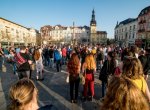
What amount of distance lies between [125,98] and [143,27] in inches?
2762

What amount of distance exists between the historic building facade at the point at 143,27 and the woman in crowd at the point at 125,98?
60.5 meters

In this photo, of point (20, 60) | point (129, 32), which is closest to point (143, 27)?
point (129, 32)

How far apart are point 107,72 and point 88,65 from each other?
74 cm

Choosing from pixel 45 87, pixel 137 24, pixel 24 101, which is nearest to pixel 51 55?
pixel 45 87

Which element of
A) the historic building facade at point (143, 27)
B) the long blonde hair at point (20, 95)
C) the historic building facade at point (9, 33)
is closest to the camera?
the long blonde hair at point (20, 95)

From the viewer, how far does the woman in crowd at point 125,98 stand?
197cm

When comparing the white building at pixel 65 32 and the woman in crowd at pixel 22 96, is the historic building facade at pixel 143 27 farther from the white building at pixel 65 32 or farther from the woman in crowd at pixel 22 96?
the white building at pixel 65 32

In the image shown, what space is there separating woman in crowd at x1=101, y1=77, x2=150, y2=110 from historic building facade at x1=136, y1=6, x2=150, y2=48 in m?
60.5

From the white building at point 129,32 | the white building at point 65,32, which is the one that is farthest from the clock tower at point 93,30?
the white building at point 129,32

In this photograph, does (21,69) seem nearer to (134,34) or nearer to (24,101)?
(24,101)

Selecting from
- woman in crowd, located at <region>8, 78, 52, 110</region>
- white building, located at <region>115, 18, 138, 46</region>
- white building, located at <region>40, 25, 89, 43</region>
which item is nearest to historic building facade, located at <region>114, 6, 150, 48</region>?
white building, located at <region>115, 18, 138, 46</region>

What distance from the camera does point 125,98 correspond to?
6.48 feet

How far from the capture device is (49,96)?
28.0 feet

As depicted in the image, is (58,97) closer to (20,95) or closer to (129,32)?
(20,95)
